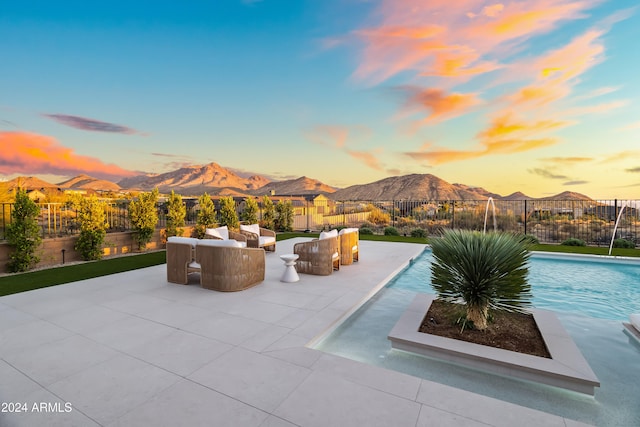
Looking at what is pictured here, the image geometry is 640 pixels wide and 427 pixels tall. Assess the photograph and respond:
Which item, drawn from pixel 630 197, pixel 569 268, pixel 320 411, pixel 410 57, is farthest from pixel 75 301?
pixel 630 197

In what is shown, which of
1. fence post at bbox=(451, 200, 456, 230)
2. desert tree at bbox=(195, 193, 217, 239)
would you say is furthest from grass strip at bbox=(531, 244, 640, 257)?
desert tree at bbox=(195, 193, 217, 239)

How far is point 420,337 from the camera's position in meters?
3.17

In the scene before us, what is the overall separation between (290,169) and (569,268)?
1972 centimetres

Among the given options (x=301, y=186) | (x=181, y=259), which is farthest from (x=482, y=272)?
(x=301, y=186)

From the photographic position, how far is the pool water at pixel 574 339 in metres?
2.37

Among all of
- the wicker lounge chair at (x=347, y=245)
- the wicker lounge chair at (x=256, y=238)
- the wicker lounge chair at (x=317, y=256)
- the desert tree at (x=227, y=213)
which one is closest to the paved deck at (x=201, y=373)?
the wicker lounge chair at (x=317, y=256)

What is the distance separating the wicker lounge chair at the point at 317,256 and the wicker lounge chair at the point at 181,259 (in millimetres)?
1999

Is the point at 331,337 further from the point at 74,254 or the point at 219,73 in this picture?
the point at 219,73

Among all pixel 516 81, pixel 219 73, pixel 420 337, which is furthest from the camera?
pixel 219 73

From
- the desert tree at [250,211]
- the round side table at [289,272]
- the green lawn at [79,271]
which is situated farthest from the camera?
the desert tree at [250,211]

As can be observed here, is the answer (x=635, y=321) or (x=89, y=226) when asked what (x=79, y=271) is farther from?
(x=635, y=321)

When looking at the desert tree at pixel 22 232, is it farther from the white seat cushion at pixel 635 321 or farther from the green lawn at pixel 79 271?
the white seat cushion at pixel 635 321

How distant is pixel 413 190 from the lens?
148ft

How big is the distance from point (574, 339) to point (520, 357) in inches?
59.2
